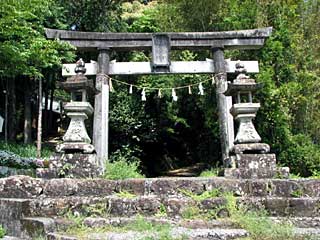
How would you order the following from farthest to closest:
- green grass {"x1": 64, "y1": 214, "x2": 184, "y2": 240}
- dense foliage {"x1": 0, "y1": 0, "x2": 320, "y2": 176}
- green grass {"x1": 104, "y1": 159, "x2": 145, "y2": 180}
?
dense foliage {"x1": 0, "y1": 0, "x2": 320, "y2": 176}
green grass {"x1": 104, "y1": 159, "x2": 145, "y2": 180}
green grass {"x1": 64, "y1": 214, "x2": 184, "y2": 240}

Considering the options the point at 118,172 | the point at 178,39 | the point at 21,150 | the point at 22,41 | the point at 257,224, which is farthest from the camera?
the point at 21,150

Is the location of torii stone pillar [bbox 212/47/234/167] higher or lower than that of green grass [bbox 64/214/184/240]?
higher

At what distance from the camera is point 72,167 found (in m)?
6.70

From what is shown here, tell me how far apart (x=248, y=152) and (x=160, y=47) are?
4679 mm

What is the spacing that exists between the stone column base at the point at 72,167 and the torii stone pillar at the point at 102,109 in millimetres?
2936

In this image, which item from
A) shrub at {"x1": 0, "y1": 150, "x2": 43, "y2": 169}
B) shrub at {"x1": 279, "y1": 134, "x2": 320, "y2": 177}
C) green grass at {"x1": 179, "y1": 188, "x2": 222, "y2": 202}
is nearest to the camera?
green grass at {"x1": 179, "y1": 188, "x2": 222, "y2": 202}

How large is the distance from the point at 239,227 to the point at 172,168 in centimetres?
1239

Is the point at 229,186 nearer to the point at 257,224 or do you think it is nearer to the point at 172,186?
the point at 172,186

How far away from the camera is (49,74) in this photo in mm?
17625

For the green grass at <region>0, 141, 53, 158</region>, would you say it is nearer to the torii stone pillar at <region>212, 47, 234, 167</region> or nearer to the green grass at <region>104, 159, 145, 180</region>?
the torii stone pillar at <region>212, 47, 234, 167</region>

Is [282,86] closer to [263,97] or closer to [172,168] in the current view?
[263,97]

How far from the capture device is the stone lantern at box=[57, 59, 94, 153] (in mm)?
6863

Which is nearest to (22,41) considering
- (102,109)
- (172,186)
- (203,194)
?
(102,109)

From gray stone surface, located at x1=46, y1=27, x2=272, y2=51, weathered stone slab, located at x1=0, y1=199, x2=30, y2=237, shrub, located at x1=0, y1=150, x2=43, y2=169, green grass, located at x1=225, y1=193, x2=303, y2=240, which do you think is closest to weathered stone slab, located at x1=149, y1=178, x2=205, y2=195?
green grass, located at x1=225, y1=193, x2=303, y2=240
